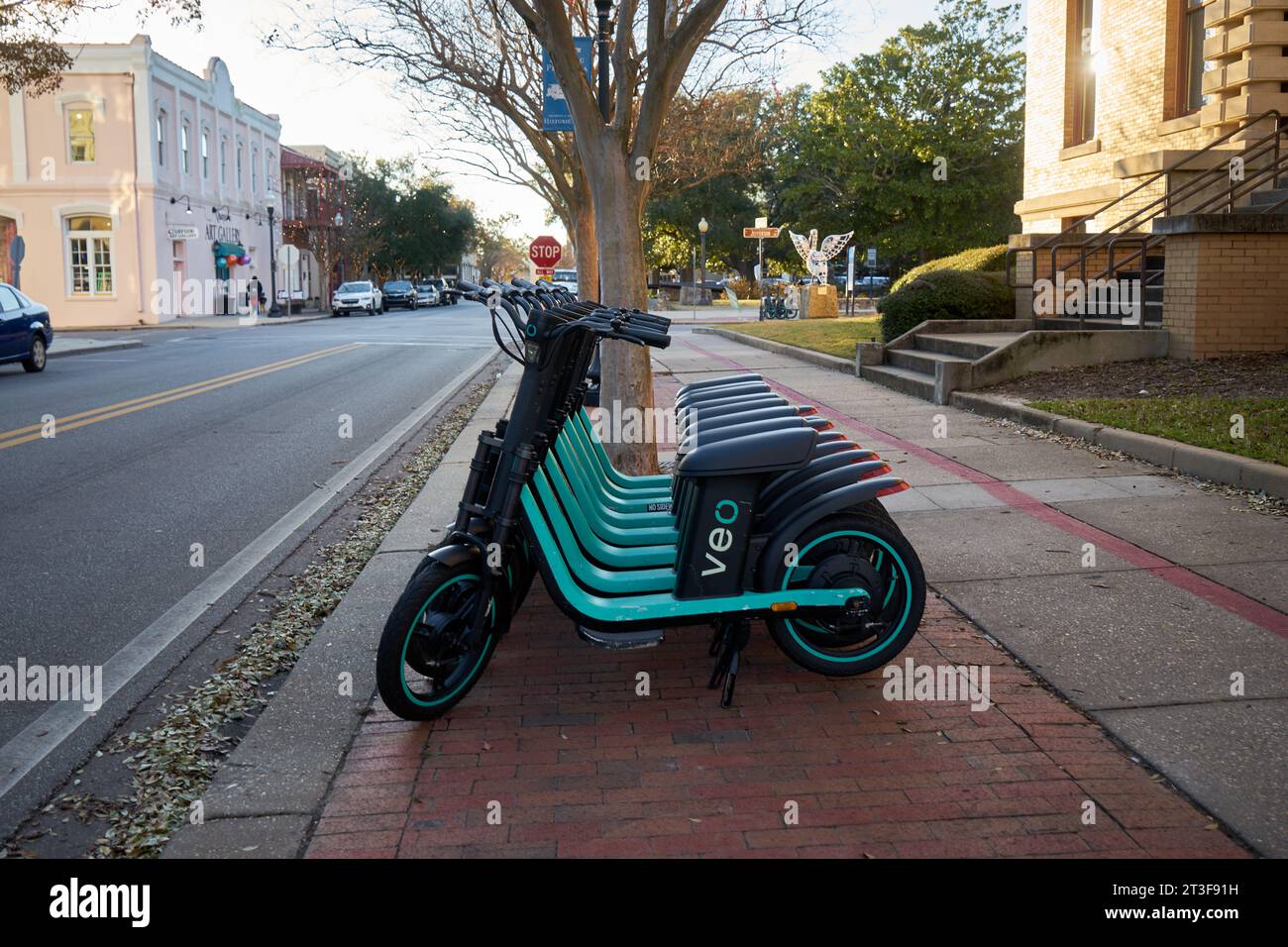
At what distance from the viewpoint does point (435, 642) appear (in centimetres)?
452

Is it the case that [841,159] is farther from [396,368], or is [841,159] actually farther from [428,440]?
[428,440]

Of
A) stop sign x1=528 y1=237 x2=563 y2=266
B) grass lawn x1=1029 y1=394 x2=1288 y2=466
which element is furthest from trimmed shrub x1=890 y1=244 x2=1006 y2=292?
grass lawn x1=1029 y1=394 x2=1288 y2=466

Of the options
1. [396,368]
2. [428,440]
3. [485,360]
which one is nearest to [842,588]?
[428,440]

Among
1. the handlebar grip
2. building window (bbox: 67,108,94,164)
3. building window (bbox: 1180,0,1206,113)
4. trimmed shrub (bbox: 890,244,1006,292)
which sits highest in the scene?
building window (bbox: 67,108,94,164)

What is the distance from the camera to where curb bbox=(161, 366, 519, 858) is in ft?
12.1

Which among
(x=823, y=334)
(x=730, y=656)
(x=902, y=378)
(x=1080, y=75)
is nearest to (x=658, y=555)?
(x=730, y=656)

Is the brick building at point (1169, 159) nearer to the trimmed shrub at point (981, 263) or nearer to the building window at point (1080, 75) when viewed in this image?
the building window at point (1080, 75)

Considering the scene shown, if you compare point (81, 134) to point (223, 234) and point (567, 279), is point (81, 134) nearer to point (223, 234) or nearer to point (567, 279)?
point (223, 234)

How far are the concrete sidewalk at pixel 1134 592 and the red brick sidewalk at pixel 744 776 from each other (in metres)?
0.20

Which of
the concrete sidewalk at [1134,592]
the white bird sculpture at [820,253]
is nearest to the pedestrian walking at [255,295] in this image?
the white bird sculpture at [820,253]

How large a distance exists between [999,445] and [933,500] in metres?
2.52

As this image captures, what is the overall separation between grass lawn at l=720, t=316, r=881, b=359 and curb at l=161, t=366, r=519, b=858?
47.9 feet

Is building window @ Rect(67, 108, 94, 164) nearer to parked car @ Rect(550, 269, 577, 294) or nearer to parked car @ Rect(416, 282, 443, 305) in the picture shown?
parked car @ Rect(550, 269, 577, 294)
